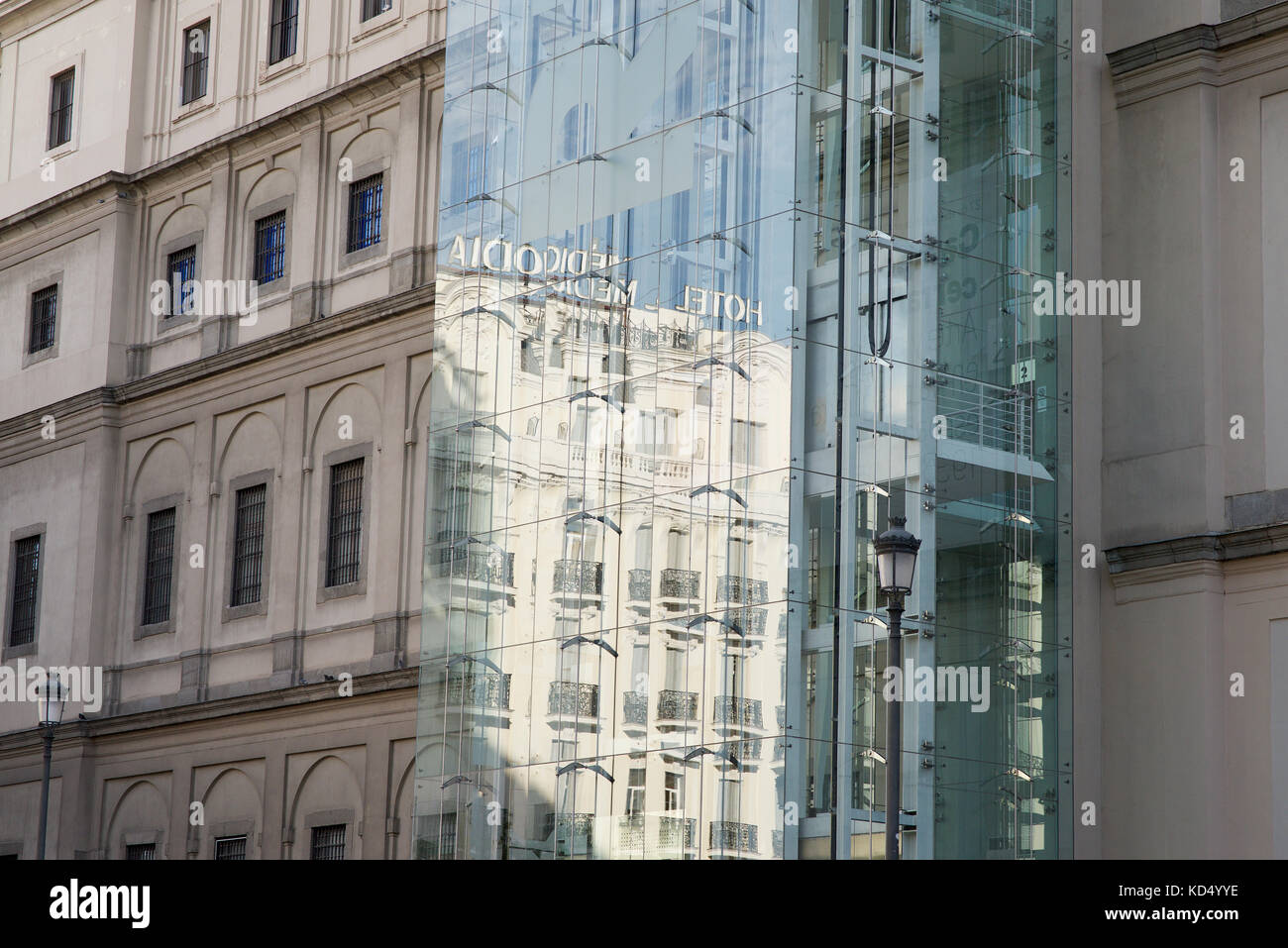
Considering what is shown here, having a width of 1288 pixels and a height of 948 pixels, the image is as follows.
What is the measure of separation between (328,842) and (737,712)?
10.8 metres

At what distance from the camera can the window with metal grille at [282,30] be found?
106 feet

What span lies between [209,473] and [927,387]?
1507cm

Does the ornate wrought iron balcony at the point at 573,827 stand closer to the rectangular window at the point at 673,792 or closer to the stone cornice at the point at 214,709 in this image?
the rectangular window at the point at 673,792

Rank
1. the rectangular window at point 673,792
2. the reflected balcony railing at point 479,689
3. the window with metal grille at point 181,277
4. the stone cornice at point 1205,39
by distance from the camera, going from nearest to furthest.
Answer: the rectangular window at point 673,792
the stone cornice at point 1205,39
the reflected balcony railing at point 479,689
the window with metal grille at point 181,277

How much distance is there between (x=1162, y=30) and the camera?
20.8 metres

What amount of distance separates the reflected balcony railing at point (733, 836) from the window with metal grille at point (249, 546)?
518 inches

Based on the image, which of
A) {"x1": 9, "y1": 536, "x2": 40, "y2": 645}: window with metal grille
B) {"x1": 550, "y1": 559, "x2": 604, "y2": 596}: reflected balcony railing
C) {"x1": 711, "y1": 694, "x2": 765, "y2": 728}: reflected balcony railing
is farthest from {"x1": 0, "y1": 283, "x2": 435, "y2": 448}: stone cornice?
{"x1": 711, "y1": 694, "x2": 765, "y2": 728}: reflected balcony railing

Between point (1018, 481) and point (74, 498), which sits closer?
point (1018, 481)

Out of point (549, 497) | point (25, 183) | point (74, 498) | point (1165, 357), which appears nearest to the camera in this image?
point (1165, 357)

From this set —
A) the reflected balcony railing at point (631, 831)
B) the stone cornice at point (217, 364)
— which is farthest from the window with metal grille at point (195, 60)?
the reflected balcony railing at point (631, 831)

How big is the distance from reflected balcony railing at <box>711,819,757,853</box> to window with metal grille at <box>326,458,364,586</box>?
10957 mm

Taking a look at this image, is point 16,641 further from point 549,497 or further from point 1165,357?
point 1165,357

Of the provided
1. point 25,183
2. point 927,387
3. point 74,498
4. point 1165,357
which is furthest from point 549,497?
point 25,183

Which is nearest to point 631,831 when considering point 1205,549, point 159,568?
point 1205,549
